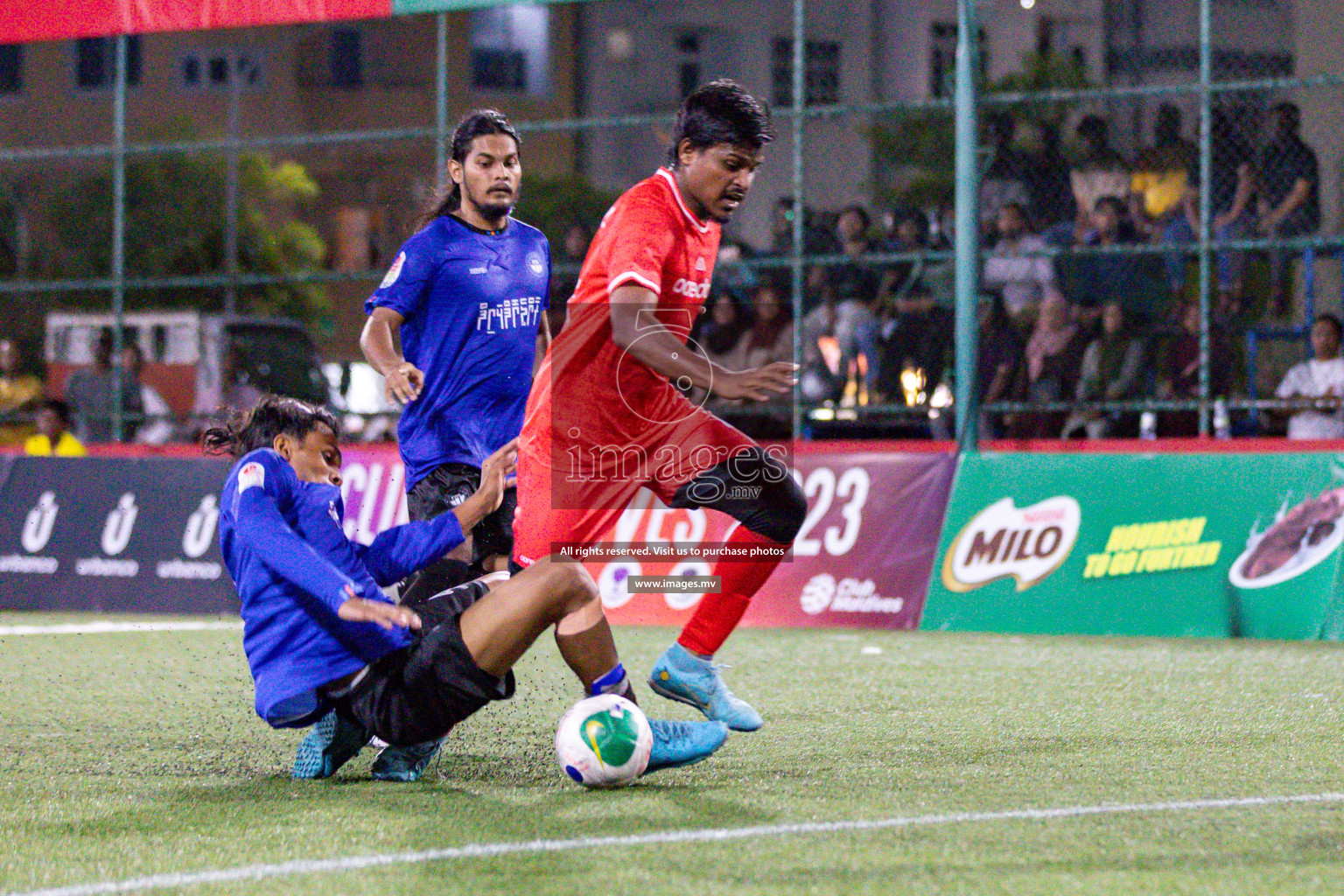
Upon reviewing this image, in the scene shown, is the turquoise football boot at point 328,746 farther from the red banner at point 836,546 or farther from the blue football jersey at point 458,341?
the red banner at point 836,546

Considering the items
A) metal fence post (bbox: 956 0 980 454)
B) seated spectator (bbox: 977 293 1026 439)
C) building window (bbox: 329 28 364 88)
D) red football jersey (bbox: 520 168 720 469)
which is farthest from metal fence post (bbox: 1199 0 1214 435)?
building window (bbox: 329 28 364 88)

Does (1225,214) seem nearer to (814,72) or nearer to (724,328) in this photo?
(724,328)

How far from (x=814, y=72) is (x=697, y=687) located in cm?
3035

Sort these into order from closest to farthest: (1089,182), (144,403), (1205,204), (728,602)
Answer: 1. (728,602)
2. (1205,204)
3. (1089,182)
4. (144,403)

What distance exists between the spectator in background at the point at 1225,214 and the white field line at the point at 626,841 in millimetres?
8072

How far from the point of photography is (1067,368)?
A: 1251 centimetres

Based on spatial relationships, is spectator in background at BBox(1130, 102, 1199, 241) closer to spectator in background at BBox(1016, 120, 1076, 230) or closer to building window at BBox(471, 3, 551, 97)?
spectator in background at BBox(1016, 120, 1076, 230)

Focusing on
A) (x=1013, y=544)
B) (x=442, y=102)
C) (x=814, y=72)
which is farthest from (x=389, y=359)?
(x=814, y=72)

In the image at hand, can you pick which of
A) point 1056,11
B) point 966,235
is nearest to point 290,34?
point 1056,11

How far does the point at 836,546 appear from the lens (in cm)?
1111

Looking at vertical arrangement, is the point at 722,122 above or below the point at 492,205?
above

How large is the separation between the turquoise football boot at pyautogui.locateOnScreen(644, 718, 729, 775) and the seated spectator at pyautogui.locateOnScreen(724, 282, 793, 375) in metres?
8.20

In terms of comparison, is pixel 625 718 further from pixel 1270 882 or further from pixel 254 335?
pixel 254 335

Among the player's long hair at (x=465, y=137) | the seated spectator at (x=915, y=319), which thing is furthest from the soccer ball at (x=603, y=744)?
the seated spectator at (x=915, y=319)
